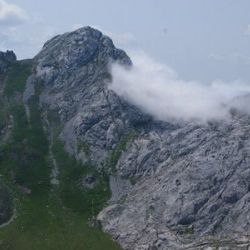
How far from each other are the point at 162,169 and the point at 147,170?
195 inches

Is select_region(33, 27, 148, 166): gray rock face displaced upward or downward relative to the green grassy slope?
upward

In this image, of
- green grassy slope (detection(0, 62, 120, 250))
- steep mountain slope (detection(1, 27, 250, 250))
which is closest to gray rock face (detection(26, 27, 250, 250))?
steep mountain slope (detection(1, 27, 250, 250))

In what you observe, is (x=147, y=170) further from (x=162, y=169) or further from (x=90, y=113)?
(x=90, y=113)

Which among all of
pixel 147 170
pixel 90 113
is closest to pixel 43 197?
pixel 147 170

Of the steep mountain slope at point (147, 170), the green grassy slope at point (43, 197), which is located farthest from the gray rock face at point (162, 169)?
the green grassy slope at point (43, 197)

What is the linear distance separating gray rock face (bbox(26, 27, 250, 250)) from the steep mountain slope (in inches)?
9.8

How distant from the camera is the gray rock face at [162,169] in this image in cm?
12712

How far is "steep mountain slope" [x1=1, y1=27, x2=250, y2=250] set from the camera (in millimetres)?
127938

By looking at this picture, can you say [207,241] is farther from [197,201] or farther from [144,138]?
[144,138]

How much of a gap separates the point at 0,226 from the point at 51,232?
524 inches

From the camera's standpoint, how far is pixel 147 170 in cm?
15325

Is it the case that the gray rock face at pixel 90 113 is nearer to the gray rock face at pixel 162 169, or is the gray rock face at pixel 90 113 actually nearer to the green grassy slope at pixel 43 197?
the gray rock face at pixel 162 169

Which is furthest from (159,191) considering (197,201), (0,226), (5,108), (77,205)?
(5,108)

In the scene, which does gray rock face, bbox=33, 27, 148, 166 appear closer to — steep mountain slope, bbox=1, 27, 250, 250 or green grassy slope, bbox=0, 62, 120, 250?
steep mountain slope, bbox=1, 27, 250, 250
